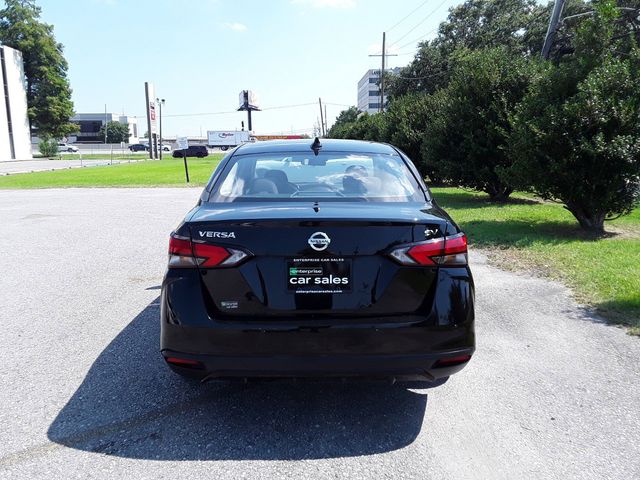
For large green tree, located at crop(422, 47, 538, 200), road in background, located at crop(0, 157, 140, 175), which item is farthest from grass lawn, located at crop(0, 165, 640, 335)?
road in background, located at crop(0, 157, 140, 175)

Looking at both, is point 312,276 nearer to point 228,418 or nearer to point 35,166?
point 228,418

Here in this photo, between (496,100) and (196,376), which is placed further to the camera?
(496,100)

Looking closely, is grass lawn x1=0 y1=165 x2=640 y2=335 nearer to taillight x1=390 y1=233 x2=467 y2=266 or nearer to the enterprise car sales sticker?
taillight x1=390 y1=233 x2=467 y2=266

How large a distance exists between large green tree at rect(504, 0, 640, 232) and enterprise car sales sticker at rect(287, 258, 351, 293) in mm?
6969

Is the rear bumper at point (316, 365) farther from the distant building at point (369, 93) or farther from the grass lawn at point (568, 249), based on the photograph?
the distant building at point (369, 93)

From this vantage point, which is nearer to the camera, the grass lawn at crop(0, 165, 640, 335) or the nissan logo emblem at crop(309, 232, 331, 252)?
the nissan logo emblem at crop(309, 232, 331, 252)

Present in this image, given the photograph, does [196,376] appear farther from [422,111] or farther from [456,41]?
[456,41]

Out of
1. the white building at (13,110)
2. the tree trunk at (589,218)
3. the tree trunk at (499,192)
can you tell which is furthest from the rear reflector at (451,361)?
the white building at (13,110)

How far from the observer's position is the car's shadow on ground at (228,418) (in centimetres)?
280

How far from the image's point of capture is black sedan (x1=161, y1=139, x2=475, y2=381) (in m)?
2.69

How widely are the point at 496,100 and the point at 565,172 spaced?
4703 mm

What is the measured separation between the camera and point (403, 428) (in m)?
3.01

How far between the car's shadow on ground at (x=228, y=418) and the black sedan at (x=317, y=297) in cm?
37

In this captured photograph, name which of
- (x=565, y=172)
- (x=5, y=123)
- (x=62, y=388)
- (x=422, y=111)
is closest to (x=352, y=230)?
(x=62, y=388)
